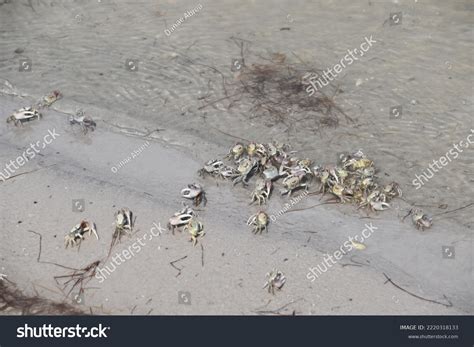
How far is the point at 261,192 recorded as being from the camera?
673 centimetres

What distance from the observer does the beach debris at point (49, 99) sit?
829 cm

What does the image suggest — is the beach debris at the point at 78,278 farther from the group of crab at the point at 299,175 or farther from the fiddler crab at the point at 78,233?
the group of crab at the point at 299,175

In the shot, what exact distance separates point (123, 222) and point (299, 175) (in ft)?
6.62

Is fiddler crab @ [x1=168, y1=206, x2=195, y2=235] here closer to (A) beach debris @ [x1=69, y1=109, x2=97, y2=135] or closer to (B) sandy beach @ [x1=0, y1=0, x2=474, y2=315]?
(B) sandy beach @ [x1=0, y1=0, x2=474, y2=315]

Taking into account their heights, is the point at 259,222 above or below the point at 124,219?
above

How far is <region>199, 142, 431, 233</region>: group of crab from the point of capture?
671 centimetres

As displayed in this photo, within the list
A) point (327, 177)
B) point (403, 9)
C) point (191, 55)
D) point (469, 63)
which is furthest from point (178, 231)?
point (403, 9)

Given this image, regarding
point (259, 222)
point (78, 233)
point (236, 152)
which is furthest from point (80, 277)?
point (236, 152)

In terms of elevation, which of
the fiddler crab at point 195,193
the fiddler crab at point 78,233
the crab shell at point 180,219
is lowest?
the fiddler crab at point 78,233

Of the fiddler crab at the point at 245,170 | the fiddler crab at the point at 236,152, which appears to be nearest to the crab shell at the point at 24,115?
the fiddler crab at the point at 236,152

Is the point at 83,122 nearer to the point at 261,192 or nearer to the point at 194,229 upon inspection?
the point at 194,229

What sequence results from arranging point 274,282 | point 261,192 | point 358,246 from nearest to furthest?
point 274,282 → point 358,246 → point 261,192

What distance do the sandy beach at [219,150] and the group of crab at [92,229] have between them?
0.09 m

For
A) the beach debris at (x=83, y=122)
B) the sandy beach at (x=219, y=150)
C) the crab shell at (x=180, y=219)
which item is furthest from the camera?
the beach debris at (x=83, y=122)
